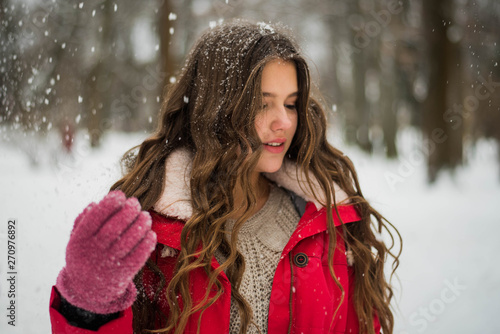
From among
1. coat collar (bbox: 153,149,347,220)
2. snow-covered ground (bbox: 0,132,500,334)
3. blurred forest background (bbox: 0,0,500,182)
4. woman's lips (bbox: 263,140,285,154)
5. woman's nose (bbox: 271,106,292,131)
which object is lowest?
snow-covered ground (bbox: 0,132,500,334)

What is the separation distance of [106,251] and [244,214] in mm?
708

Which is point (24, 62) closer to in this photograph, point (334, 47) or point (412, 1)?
point (412, 1)

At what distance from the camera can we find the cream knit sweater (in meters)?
1.74

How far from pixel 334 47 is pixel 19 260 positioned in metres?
10.7

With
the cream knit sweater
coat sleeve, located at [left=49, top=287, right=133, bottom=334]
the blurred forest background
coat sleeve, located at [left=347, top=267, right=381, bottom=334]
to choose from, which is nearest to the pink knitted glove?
coat sleeve, located at [left=49, top=287, right=133, bottom=334]

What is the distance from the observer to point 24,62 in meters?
4.23

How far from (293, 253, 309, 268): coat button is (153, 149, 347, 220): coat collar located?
0.90 feet

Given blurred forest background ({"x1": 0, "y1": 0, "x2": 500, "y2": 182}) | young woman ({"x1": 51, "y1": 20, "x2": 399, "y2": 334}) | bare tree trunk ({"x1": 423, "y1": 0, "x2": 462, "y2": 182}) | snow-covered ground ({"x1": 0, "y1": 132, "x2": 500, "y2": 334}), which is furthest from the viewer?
bare tree trunk ({"x1": 423, "y1": 0, "x2": 462, "y2": 182})

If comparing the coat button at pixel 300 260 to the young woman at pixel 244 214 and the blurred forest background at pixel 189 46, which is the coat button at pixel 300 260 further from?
the blurred forest background at pixel 189 46

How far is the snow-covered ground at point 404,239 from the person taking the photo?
2994 millimetres

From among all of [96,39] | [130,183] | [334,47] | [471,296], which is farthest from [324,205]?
[334,47]

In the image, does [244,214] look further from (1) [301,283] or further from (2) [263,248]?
(1) [301,283]

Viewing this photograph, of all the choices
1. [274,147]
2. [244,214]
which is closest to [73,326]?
[244,214]

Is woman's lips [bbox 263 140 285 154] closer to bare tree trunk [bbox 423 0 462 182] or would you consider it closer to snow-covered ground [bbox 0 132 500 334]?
snow-covered ground [bbox 0 132 500 334]
